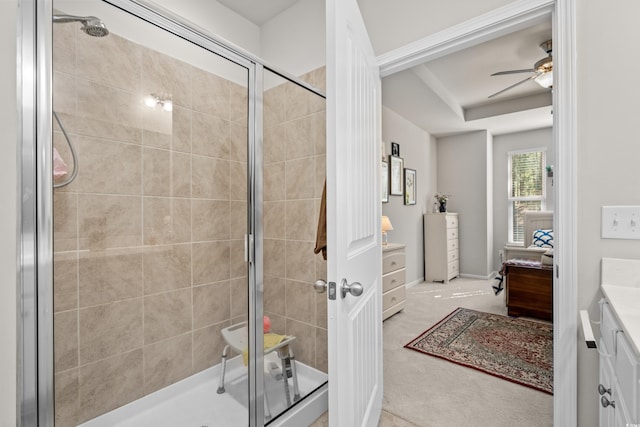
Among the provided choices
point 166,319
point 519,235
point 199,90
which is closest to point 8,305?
point 166,319

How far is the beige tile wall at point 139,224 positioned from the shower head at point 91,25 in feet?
0.09

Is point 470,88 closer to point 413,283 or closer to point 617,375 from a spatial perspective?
point 413,283

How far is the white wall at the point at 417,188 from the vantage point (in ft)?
14.8

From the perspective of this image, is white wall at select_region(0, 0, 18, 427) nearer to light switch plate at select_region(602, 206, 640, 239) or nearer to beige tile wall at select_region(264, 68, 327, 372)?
beige tile wall at select_region(264, 68, 327, 372)

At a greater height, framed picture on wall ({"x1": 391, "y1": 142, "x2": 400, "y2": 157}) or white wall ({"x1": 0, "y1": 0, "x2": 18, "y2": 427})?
framed picture on wall ({"x1": 391, "y1": 142, "x2": 400, "y2": 157})

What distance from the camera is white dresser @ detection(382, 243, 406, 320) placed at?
3.36 m

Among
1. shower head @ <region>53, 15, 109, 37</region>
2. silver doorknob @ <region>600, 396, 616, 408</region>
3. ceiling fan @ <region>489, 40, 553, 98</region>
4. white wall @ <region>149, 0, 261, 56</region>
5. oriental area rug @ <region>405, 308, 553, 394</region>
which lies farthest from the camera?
ceiling fan @ <region>489, 40, 553, 98</region>

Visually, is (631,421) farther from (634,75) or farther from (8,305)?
(8,305)

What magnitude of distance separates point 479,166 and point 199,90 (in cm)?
520

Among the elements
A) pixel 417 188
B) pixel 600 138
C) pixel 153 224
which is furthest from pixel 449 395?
pixel 417 188

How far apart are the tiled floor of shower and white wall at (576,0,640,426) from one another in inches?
58.3

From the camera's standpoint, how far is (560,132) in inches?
49.2

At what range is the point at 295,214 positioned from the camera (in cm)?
201

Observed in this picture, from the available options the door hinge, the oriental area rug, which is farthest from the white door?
the oriental area rug
